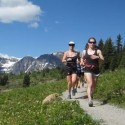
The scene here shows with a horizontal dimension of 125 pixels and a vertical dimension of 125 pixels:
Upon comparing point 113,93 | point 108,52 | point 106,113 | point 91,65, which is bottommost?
point 106,113

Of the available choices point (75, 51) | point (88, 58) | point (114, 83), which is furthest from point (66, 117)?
point (114, 83)

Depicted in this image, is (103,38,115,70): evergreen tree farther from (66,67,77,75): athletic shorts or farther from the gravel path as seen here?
the gravel path

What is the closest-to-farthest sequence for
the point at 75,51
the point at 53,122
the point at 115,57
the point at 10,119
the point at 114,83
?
the point at 53,122, the point at 10,119, the point at 75,51, the point at 114,83, the point at 115,57

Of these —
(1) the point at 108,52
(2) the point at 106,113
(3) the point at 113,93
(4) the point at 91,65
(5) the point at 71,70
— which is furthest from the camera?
(1) the point at 108,52

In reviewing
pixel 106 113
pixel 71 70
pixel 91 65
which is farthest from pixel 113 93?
pixel 106 113

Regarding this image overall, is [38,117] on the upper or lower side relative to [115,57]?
lower

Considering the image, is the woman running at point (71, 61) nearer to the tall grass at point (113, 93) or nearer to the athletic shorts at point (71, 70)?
the athletic shorts at point (71, 70)

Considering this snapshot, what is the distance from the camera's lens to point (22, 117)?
696 inches

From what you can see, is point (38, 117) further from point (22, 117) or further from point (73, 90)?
point (73, 90)

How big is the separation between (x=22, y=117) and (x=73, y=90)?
243 inches

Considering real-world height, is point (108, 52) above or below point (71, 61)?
above

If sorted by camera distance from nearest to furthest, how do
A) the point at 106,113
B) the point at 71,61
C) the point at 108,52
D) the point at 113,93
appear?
the point at 106,113
the point at 113,93
the point at 71,61
the point at 108,52

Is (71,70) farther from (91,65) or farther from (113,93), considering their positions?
(91,65)

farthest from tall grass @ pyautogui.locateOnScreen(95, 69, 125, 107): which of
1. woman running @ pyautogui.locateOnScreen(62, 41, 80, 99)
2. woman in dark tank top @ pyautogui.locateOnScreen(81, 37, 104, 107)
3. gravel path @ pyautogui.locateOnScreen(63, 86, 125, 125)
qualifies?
woman running @ pyautogui.locateOnScreen(62, 41, 80, 99)
